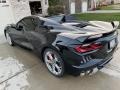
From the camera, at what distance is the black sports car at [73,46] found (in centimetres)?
272

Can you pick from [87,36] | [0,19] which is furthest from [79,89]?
[0,19]

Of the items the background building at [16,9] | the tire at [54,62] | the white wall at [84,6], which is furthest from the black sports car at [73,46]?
the white wall at [84,6]

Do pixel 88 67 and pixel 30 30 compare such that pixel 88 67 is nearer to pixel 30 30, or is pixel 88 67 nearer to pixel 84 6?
pixel 30 30

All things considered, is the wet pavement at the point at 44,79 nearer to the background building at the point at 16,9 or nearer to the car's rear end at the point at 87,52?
the car's rear end at the point at 87,52

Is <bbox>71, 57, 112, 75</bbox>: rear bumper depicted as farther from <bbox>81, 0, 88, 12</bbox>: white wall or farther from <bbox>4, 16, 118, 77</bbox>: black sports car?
<bbox>81, 0, 88, 12</bbox>: white wall

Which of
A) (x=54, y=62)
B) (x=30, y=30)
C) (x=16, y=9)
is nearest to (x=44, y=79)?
(x=54, y=62)

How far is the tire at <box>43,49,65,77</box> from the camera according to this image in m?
3.12

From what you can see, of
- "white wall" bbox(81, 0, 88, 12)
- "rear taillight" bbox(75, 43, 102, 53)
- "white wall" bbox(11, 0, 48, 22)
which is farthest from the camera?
"white wall" bbox(81, 0, 88, 12)

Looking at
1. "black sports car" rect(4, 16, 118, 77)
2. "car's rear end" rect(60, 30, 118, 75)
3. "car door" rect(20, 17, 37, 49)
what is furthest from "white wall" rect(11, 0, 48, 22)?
"car's rear end" rect(60, 30, 118, 75)

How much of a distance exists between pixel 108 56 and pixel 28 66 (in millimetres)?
2114

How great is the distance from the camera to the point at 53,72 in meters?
3.48

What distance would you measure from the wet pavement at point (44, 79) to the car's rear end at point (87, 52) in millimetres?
422

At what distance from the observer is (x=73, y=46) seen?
9.01ft

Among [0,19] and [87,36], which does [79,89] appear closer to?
[87,36]
